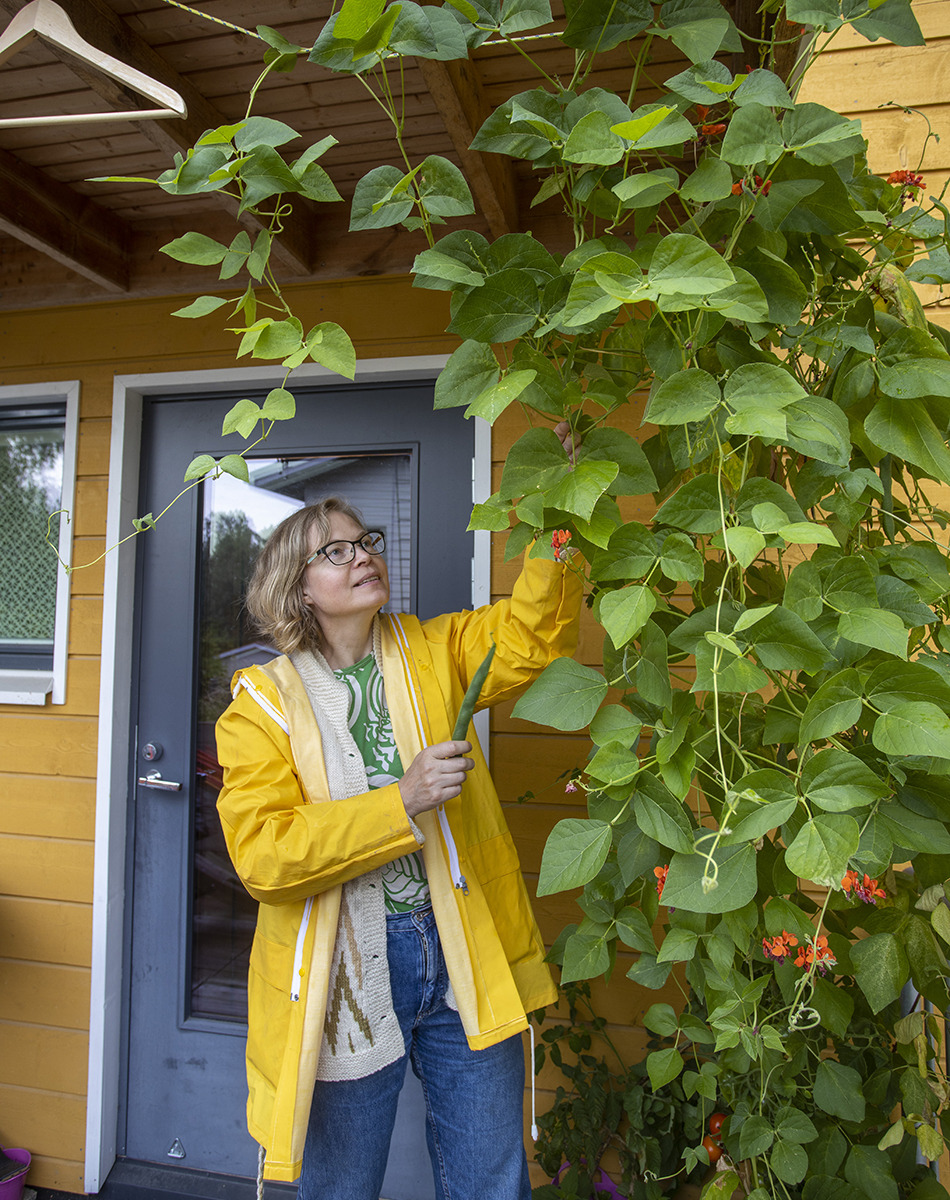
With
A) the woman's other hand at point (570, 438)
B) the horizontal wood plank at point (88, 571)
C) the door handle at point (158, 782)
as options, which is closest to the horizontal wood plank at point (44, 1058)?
the door handle at point (158, 782)

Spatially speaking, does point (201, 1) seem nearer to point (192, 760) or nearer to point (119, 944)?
point (192, 760)

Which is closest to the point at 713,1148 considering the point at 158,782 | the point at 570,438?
the point at 570,438

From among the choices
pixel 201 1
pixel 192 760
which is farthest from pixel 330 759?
pixel 201 1

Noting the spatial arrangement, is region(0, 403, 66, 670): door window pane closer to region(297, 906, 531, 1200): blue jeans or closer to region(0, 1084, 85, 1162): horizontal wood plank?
region(0, 1084, 85, 1162): horizontal wood plank

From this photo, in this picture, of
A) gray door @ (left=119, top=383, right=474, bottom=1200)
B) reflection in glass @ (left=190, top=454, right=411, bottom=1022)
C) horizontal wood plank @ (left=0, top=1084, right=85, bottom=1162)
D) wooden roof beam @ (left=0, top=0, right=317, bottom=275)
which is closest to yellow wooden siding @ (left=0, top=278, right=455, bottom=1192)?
horizontal wood plank @ (left=0, top=1084, right=85, bottom=1162)

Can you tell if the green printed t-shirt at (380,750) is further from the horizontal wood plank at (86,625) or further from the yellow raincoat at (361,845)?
the horizontal wood plank at (86,625)

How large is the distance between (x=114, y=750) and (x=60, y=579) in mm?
495

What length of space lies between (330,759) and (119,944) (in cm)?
121

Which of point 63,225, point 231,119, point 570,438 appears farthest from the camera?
point 63,225

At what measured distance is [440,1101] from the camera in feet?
4.31

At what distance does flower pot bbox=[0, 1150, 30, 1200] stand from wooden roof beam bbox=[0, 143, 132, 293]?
2284 millimetres

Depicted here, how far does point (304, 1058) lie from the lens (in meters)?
1.14

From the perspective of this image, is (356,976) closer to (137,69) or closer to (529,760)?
(529,760)

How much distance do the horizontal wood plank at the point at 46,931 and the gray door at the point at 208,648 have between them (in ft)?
0.42
